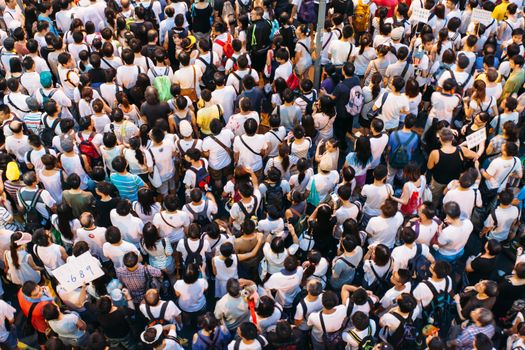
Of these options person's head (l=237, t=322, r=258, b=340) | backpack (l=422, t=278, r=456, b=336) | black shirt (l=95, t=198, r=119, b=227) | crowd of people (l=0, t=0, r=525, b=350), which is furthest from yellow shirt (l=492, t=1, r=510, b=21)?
person's head (l=237, t=322, r=258, b=340)

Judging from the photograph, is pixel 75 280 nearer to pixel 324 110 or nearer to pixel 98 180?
pixel 98 180

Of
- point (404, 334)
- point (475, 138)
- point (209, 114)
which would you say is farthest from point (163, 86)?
point (404, 334)

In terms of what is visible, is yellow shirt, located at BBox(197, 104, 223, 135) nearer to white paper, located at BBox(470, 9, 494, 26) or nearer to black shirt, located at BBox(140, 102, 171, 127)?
black shirt, located at BBox(140, 102, 171, 127)

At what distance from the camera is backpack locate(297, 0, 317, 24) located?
11.9m

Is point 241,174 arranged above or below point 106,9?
below

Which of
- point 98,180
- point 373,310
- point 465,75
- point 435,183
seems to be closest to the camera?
point 373,310

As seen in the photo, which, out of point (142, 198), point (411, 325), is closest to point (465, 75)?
point (411, 325)

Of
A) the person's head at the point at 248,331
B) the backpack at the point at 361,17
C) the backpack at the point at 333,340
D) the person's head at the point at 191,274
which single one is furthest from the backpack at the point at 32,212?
the backpack at the point at 361,17

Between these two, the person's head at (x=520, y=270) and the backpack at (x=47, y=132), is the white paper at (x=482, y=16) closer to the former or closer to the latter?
the person's head at (x=520, y=270)

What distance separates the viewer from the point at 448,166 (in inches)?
309

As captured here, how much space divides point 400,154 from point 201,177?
2.99 metres

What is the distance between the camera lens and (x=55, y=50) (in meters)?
10.0

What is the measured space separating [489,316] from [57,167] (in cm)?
591

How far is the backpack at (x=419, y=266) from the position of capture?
22.2 ft
